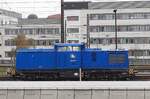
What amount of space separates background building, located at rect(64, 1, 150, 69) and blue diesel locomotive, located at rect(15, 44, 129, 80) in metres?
46.6

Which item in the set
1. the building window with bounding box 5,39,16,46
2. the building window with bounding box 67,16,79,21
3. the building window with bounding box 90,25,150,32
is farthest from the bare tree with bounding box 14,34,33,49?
the building window with bounding box 90,25,150,32

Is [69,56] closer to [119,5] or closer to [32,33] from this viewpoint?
[119,5]

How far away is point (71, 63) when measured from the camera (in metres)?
27.0

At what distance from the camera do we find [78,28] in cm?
7925

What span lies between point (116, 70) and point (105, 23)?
50.9 metres

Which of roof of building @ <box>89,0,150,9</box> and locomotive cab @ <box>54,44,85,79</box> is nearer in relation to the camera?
locomotive cab @ <box>54,44,85,79</box>

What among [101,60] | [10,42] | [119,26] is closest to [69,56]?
[101,60]

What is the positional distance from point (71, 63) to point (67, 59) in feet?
1.27

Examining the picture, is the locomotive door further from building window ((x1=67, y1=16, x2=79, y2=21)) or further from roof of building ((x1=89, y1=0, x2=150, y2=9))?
building window ((x1=67, y1=16, x2=79, y2=21))

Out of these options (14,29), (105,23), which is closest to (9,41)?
(14,29)

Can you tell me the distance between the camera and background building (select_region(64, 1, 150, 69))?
7588cm

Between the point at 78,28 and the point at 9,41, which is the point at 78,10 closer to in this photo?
the point at 78,28

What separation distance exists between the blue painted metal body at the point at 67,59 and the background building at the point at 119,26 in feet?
153

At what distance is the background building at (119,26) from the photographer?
249ft
